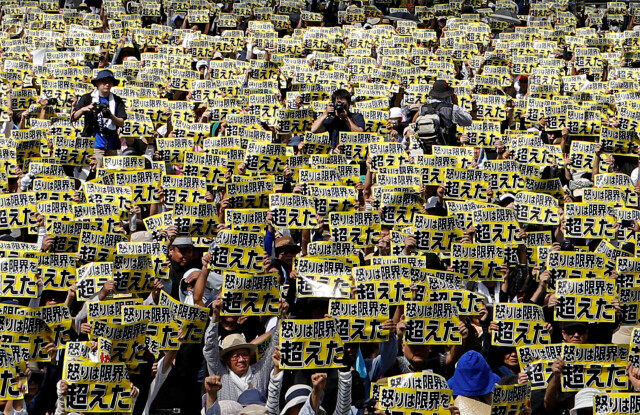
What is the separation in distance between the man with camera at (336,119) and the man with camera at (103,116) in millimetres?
2388

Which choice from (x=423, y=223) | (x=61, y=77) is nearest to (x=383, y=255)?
(x=423, y=223)

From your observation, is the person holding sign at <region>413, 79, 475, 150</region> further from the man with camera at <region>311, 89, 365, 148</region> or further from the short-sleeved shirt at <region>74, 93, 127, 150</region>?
the short-sleeved shirt at <region>74, 93, 127, 150</region>

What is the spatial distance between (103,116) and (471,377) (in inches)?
321

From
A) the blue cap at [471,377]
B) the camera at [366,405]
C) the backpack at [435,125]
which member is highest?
the backpack at [435,125]

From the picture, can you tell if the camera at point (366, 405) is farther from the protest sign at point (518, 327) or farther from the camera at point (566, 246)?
the camera at point (566, 246)

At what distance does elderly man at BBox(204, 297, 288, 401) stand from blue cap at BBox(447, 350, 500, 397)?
1.54 m

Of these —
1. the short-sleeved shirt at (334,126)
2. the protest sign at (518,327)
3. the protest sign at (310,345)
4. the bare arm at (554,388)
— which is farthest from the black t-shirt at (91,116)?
the bare arm at (554,388)

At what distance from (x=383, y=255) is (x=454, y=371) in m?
2.43

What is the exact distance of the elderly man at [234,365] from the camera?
11875 millimetres

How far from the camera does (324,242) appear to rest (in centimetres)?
1419

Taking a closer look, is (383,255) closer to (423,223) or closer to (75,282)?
(423,223)

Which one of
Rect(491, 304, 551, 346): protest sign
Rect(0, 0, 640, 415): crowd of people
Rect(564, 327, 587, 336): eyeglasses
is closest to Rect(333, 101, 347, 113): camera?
Rect(0, 0, 640, 415): crowd of people

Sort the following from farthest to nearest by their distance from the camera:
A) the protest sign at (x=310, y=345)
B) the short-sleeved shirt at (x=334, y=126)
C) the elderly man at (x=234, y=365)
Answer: the short-sleeved shirt at (x=334, y=126) → the elderly man at (x=234, y=365) → the protest sign at (x=310, y=345)

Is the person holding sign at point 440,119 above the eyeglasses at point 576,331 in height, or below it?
above
